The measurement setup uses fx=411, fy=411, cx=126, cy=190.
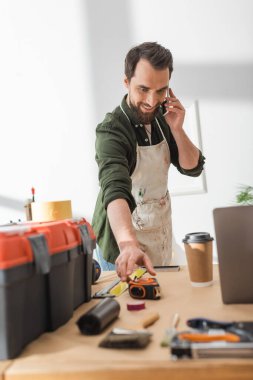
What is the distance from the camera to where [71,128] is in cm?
329

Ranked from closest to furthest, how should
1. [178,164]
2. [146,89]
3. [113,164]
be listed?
[113,164] < [146,89] < [178,164]

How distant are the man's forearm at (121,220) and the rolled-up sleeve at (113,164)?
0.02m

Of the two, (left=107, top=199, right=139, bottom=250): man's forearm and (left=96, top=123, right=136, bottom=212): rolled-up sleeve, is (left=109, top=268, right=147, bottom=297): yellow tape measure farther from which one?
(left=96, top=123, right=136, bottom=212): rolled-up sleeve

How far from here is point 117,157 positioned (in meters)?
1.56

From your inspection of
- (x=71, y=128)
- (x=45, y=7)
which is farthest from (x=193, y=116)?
(x=45, y=7)

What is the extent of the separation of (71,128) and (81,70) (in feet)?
1.54

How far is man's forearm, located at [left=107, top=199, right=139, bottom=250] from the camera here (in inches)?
51.6

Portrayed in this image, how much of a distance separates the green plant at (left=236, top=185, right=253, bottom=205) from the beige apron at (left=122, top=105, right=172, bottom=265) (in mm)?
1265

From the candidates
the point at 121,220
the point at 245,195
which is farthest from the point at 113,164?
the point at 245,195

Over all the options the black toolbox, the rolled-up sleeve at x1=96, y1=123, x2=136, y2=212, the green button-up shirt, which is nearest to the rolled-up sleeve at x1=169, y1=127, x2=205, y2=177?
the green button-up shirt

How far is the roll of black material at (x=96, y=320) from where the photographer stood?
812mm

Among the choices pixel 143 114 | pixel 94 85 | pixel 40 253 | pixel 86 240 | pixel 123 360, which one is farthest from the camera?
pixel 94 85

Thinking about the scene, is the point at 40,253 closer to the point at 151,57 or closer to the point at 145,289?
the point at 145,289

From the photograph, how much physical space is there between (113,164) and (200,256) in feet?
1.80
